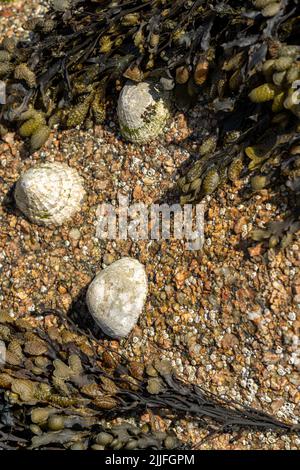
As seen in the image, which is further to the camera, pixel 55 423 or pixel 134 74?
pixel 134 74

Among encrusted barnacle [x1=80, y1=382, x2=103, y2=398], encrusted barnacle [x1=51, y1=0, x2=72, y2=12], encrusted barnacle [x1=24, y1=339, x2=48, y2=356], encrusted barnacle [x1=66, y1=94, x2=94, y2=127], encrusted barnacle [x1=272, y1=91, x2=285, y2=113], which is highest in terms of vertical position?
encrusted barnacle [x1=51, y1=0, x2=72, y2=12]

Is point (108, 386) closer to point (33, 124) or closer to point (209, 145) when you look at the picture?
point (209, 145)

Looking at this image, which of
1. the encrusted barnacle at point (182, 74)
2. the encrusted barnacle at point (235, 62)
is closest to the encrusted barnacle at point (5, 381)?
the encrusted barnacle at point (182, 74)

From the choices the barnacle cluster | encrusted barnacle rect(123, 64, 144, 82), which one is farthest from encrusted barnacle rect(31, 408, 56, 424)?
encrusted barnacle rect(123, 64, 144, 82)

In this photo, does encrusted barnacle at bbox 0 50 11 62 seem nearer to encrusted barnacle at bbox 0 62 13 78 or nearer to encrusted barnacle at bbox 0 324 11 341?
encrusted barnacle at bbox 0 62 13 78

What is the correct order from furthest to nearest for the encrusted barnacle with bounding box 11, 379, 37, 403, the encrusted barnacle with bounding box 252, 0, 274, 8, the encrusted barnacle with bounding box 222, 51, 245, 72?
the encrusted barnacle with bounding box 11, 379, 37, 403, the encrusted barnacle with bounding box 222, 51, 245, 72, the encrusted barnacle with bounding box 252, 0, 274, 8

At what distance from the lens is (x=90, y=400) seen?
119 inches

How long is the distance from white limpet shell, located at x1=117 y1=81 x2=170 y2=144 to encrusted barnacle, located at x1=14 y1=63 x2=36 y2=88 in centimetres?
58

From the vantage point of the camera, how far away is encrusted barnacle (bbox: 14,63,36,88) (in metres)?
3.43

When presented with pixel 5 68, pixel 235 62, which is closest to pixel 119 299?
pixel 235 62

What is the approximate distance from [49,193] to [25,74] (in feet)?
2.39
